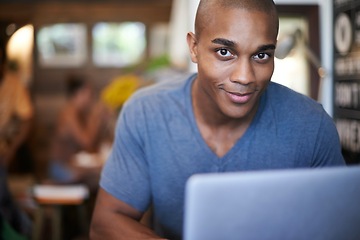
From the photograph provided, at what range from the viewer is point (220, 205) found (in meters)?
0.86

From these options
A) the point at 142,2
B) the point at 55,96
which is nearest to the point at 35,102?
→ the point at 55,96

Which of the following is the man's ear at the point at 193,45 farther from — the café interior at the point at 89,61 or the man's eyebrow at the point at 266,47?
the café interior at the point at 89,61

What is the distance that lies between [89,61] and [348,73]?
22.6 feet

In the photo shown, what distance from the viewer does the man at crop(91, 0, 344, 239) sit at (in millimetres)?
1216

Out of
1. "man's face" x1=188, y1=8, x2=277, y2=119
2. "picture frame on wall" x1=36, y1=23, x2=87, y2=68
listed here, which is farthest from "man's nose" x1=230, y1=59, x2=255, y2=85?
"picture frame on wall" x1=36, y1=23, x2=87, y2=68

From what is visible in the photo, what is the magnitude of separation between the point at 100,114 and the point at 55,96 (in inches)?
137

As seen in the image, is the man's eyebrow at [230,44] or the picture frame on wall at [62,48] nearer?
the man's eyebrow at [230,44]

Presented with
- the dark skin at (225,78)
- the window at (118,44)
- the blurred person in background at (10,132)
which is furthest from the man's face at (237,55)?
the window at (118,44)

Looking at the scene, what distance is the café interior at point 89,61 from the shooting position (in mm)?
2504

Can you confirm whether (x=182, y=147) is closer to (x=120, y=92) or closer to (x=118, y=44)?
(x=120, y=92)

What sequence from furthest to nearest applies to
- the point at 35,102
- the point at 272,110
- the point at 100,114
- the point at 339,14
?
the point at 35,102 < the point at 100,114 < the point at 339,14 < the point at 272,110

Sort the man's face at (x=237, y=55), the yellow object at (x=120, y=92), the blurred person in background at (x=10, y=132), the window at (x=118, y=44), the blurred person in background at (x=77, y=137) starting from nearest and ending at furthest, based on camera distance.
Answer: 1. the man's face at (x=237, y=55)
2. the blurred person in background at (x=10, y=132)
3. the yellow object at (x=120, y=92)
4. the blurred person in background at (x=77, y=137)
5. the window at (x=118, y=44)

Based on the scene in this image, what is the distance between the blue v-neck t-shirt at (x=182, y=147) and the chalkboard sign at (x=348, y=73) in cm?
93

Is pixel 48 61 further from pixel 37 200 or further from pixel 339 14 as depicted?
pixel 339 14
